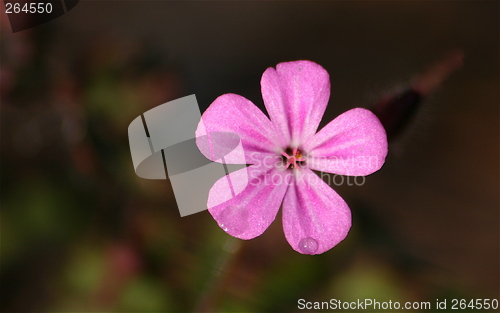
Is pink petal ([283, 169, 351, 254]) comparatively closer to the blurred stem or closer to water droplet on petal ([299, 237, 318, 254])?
water droplet on petal ([299, 237, 318, 254])

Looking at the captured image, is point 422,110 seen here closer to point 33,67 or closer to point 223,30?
point 223,30

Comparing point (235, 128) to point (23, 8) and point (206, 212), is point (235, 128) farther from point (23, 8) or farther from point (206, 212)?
point (23, 8)

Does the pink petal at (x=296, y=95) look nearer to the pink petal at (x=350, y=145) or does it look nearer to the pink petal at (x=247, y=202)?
the pink petal at (x=350, y=145)

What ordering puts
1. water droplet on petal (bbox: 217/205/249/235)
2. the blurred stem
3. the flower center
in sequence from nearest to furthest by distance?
1. water droplet on petal (bbox: 217/205/249/235)
2. the flower center
3. the blurred stem

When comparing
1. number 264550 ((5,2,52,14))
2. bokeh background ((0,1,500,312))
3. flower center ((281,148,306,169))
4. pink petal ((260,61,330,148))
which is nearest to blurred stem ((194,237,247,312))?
bokeh background ((0,1,500,312))

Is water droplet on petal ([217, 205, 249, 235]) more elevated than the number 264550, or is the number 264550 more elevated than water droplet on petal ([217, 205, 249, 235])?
the number 264550

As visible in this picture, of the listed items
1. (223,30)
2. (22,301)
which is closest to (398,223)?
(223,30)

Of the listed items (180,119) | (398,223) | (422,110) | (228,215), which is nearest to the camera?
(228,215)
